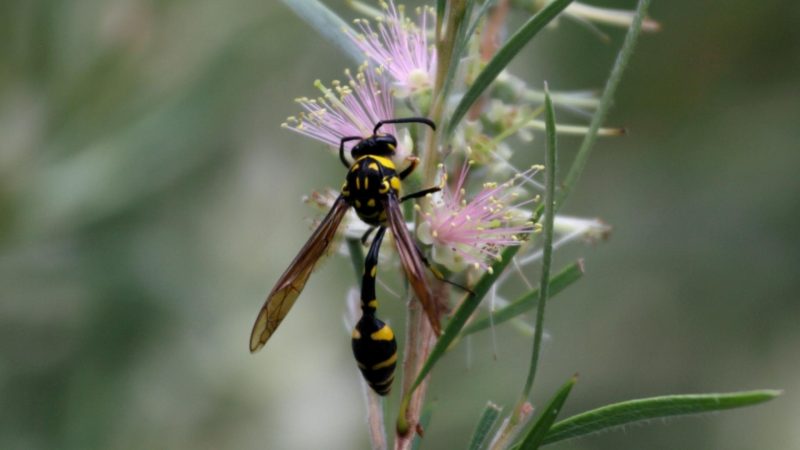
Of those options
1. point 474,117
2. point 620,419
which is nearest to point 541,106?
point 474,117

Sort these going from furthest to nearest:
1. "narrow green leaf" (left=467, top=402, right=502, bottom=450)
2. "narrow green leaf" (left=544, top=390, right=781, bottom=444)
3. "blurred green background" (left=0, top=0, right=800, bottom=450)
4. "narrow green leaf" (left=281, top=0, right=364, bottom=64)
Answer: "blurred green background" (left=0, top=0, right=800, bottom=450), "narrow green leaf" (left=281, top=0, right=364, bottom=64), "narrow green leaf" (left=467, top=402, right=502, bottom=450), "narrow green leaf" (left=544, top=390, right=781, bottom=444)

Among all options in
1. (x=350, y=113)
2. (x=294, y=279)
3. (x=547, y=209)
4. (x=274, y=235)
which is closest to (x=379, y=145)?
(x=350, y=113)

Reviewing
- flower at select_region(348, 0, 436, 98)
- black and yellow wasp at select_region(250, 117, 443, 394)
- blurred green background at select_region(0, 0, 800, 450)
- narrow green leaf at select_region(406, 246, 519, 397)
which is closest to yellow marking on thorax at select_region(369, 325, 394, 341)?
black and yellow wasp at select_region(250, 117, 443, 394)

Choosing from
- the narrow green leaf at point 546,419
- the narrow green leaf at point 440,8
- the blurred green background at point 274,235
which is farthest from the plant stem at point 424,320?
the blurred green background at point 274,235

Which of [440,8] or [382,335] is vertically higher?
[440,8]

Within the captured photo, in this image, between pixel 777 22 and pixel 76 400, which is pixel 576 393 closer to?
pixel 777 22

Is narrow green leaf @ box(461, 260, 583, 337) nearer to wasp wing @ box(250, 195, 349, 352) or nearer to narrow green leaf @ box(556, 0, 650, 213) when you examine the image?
narrow green leaf @ box(556, 0, 650, 213)

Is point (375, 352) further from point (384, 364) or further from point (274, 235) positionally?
point (274, 235)
